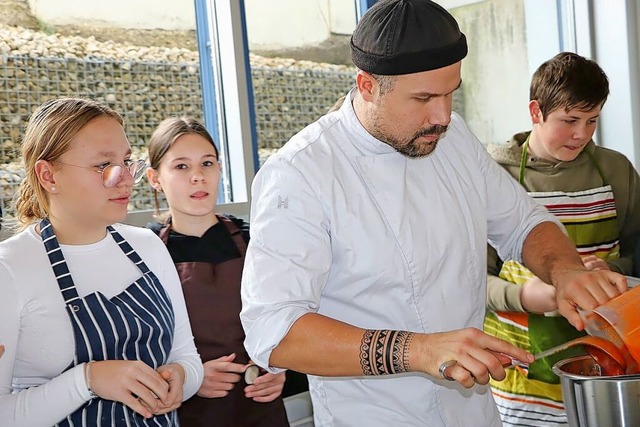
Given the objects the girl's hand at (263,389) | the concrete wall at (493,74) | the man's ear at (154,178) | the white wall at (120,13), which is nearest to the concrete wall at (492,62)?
the concrete wall at (493,74)

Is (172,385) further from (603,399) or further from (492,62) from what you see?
(492,62)

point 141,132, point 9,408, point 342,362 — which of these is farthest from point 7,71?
point 342,362

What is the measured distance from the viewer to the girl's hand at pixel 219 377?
1.78 meters

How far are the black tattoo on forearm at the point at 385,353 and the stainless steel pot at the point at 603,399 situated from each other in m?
0.26

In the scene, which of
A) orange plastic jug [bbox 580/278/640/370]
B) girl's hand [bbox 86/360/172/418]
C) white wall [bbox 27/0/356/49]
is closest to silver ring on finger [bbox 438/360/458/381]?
orange plastic jug [bbox 580/278/640/370]

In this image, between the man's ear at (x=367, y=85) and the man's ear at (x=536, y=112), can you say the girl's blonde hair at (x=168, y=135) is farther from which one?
the man's ear at (x=536, y=112)

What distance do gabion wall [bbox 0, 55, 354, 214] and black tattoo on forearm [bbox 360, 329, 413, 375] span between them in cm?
120

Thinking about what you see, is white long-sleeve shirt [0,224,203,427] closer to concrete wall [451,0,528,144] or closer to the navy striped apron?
the navy striped apron

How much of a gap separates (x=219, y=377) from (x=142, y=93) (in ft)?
3.23

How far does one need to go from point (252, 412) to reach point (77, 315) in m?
0.59

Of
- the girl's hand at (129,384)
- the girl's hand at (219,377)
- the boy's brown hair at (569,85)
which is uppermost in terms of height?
the boy's brown hair at (569,85)

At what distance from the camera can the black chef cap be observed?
4.37 ft

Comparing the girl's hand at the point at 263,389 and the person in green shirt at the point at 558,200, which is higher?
the person in green shirt at the point at 558,200

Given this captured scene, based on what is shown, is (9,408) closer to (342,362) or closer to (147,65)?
(342,362)
